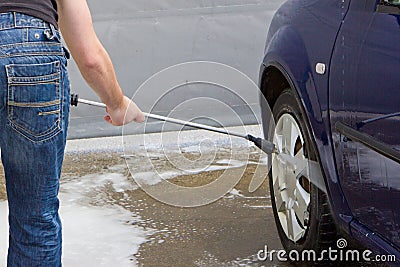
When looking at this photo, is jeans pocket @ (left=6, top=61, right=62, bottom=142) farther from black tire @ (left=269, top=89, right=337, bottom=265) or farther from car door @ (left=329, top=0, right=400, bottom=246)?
black tire @ (left=269, top=89, right=337, bottom=265)

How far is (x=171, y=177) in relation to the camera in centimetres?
557

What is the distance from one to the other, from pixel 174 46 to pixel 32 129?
14.3 feet

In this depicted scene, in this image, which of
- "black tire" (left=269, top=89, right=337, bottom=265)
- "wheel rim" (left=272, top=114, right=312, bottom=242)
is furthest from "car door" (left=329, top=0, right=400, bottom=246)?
"wheel rim" (left=272, top=114, right=312, bottom=242)

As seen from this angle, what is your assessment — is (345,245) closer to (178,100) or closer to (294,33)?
(294,33)

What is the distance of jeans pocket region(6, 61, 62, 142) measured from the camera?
223cm

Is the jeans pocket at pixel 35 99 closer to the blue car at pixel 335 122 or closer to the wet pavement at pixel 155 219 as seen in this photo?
the blue car at pixel 335 122

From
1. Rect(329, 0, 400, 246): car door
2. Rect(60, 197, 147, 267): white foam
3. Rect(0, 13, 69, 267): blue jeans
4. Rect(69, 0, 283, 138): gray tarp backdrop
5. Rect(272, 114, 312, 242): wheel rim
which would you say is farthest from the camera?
Rect(69, 0, 283, 138): gray tarp backdrop

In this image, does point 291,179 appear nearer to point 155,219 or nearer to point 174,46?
point 155,219

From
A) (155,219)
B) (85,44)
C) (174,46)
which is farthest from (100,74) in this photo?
(174,46)

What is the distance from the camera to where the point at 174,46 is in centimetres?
661

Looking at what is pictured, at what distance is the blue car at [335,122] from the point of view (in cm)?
282

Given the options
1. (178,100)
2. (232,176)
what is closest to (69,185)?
(232,176)

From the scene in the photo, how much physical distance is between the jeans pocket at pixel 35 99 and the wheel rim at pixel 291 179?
153cm

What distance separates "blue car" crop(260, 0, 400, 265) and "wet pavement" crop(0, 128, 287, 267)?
0.43 meters
